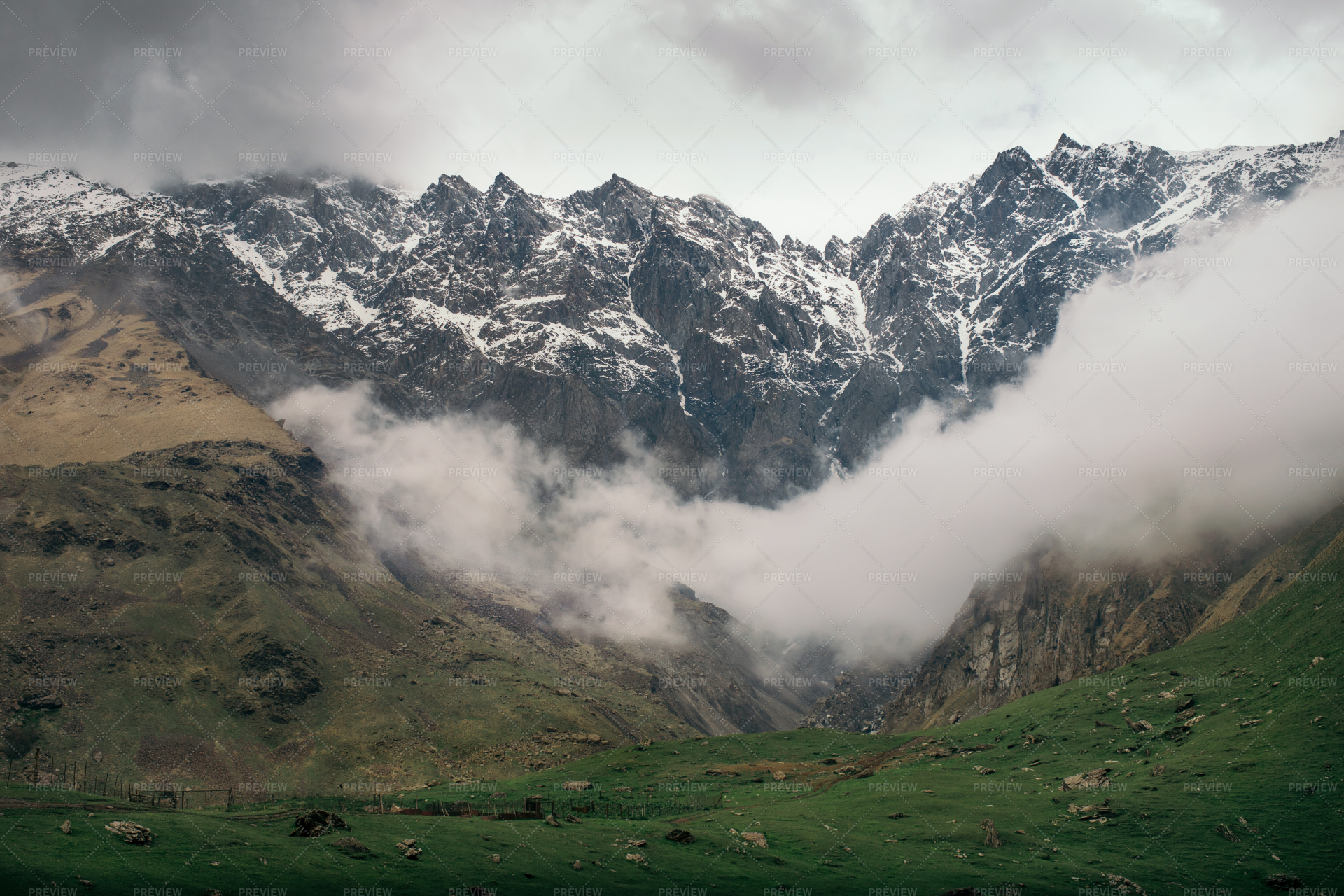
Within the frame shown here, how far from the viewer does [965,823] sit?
274ft

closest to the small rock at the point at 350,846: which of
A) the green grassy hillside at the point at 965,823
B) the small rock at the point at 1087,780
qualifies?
the green grassy hillside at the point at 965,823

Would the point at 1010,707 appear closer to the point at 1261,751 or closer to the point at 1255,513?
the point at 1261,751

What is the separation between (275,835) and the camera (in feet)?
199

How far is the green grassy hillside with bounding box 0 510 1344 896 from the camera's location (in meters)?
56.2

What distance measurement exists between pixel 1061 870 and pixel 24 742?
608 feet

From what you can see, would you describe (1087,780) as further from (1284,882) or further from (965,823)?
(1284,882)

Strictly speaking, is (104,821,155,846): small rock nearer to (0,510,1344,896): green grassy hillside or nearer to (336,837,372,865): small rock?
(0,510,1344,896): green grassy hillside

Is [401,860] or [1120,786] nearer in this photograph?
[401,860]

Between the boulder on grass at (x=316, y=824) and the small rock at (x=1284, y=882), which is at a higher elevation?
the boulder on grass at (x=316, y=824)

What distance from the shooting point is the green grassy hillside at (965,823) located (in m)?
56.2

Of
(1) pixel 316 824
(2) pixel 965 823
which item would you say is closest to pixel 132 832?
(1) pixel 316 824

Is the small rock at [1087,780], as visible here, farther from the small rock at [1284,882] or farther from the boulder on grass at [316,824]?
the boulder on grass at [316,824]

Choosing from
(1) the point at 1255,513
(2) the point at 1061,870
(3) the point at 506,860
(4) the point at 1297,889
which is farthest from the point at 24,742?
(1) the point at 1255,513

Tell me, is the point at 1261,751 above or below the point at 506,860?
above
